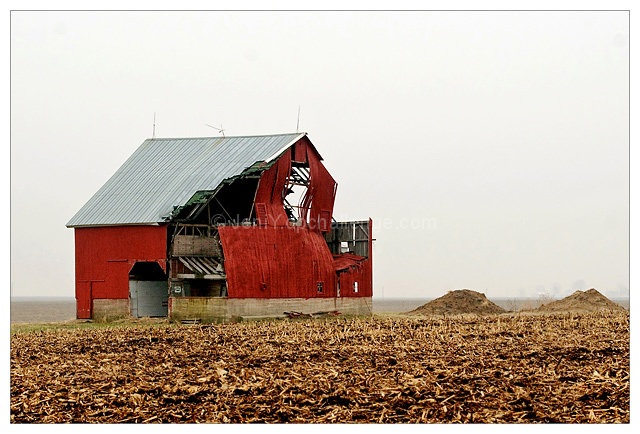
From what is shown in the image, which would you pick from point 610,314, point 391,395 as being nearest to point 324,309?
point 610,314

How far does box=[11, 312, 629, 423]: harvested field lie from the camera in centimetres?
1530

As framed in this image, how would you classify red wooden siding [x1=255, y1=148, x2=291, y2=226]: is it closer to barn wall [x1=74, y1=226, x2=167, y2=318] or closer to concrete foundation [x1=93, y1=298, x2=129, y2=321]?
barn wall [x1=74, y1=226, x2=167, y2=318]

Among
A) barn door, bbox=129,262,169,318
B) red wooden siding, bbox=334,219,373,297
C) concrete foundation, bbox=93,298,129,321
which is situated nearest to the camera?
concrete foundation, bbox=93,298,129,321

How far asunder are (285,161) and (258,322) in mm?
8074

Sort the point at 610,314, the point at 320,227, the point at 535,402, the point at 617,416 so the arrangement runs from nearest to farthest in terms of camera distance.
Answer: the point at 617,416
the point at 535,402
the point at 610,314
the point at 320,227

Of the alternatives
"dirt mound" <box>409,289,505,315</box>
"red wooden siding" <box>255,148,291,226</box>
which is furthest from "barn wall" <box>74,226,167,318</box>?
"dirt mound" <box>409,289,505,315</box>

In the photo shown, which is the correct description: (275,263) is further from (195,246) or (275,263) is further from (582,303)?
(582,303)

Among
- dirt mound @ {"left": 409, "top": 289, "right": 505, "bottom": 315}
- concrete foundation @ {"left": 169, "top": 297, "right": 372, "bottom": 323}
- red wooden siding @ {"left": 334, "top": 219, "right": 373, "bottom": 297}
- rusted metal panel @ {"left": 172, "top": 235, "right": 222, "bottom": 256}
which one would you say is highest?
rusted metal panel @ {"left": 172, "top": 235, "right": 222, "bottom": 256}

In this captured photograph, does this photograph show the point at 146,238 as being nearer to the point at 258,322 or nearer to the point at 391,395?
the point at 258,322

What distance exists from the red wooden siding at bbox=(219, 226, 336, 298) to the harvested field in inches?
292

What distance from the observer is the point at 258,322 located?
37.4 meters

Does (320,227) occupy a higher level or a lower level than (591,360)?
higher

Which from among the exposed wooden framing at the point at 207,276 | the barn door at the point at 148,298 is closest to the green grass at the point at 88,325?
the barn door at the point at 148,298

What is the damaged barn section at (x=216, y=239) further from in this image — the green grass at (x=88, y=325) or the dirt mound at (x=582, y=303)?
the dirt mound at (x=582, y=303)
